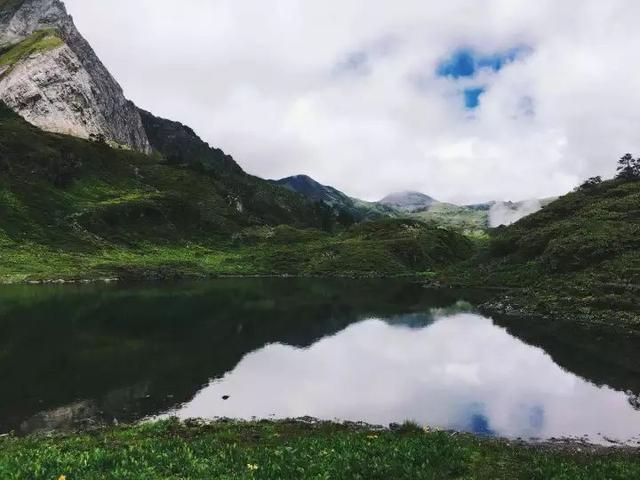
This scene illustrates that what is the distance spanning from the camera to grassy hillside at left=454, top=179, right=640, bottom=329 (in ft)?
261

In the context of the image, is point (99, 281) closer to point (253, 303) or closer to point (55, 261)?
point (55, 261)

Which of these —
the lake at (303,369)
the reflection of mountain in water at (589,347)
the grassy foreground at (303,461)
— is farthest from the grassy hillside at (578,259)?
the grassy foreground at (303,461)

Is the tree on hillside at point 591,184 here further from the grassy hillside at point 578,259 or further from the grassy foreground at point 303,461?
the grassy foreground at point 303,461

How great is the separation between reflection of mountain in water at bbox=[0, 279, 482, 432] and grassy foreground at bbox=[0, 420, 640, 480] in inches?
492

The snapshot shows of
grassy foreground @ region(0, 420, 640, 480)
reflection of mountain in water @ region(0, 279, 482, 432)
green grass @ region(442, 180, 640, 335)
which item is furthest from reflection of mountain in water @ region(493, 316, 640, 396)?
grassy foreground @ region(0, 420, 640, 480)

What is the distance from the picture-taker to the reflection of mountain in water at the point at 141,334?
125 ft

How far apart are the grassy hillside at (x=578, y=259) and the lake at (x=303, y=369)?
9445 millimetres

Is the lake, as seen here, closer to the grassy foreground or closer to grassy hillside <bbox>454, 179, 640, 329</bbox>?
grassy hillside <bbox>454, 179, 640, 329</bbox>

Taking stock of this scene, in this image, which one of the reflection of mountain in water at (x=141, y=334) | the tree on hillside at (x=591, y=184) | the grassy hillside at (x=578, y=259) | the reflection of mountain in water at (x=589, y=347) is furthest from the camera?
the tree on hillside at (x=591, y=184)

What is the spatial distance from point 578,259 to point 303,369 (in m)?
71.4

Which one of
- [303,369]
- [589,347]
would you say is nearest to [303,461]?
[303,369]

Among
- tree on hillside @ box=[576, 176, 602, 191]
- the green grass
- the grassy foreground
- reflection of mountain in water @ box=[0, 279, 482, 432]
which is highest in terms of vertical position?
tree on hillside @ box=[576, 176, 602, 191]

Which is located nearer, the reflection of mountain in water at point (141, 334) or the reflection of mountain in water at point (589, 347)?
the reflection of mountain in water at point (141, 334)

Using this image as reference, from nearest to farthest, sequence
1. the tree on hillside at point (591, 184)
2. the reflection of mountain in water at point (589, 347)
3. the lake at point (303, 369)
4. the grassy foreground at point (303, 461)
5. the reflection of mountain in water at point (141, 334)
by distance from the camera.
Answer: the grassy foreground at point (303, 461), the lake at point (303, 369), the reflection of mountain in water at point (141, 334), the reflection of mountain in water at point (589, 347), the tree on hillside at point (591, 184)
